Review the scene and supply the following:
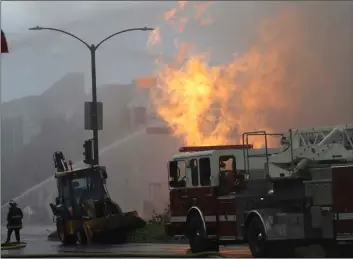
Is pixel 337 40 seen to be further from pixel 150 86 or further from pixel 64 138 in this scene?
pixel 64 138

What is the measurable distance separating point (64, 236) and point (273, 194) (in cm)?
451

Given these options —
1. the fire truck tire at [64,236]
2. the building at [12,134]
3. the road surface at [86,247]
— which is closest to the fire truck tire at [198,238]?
the road surface at [86,247]

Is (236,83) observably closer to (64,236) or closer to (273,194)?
(273,194)

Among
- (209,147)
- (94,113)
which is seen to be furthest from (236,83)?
(94,113)

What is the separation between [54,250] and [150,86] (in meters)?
3.47

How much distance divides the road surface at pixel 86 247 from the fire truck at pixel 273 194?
0.85 feet

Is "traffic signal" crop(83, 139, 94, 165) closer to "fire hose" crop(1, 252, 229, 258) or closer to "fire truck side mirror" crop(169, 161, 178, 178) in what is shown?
"fire truck side mirror" crop(169, 161, 178, 178)

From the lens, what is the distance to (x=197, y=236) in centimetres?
1062

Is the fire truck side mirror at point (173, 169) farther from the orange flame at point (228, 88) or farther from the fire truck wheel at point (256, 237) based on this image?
the fire truck wheel at point (256, 237)

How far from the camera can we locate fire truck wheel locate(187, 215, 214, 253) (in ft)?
34.1

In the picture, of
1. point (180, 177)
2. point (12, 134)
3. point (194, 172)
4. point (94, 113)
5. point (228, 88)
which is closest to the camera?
point (194, 172)

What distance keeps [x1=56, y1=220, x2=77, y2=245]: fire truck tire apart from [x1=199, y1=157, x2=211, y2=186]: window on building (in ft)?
9.62

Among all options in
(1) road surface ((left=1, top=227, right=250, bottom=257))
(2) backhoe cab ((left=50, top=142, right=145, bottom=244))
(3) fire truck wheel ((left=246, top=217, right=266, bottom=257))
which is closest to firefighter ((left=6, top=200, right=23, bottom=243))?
(1) road surface ((left=1, top=227, right=250, bottom=257))

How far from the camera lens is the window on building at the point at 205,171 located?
1058 centimetres
